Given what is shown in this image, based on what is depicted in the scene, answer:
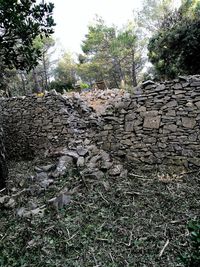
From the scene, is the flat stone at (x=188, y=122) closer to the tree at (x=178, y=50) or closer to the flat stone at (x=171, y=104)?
the flat stone at (x=171, y=104)

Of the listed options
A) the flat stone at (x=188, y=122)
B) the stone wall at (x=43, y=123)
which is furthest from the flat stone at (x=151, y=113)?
the stone wall at (x=43, y=123)

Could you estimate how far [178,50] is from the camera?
8.95 meters

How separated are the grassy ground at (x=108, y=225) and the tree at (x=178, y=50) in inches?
233

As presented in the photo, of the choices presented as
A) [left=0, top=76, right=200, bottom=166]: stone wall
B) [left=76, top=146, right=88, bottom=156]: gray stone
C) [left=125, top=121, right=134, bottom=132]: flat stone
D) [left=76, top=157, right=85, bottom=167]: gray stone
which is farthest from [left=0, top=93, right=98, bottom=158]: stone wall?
[left=125, top=121, right=134, bottom=132]: flat stone

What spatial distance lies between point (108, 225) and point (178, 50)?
8058 mm

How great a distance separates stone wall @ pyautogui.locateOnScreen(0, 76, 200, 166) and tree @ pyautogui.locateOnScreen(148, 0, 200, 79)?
4.68 metres

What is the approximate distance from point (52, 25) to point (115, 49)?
13576 mm

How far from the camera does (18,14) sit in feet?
12.1

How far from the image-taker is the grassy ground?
284 cm

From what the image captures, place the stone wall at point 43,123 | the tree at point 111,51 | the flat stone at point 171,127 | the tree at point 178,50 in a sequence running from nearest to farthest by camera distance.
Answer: the flat stone at point 171,127 < the stone wall at point 43,123 < the tree at point 178,50 < the tree at point 111,51

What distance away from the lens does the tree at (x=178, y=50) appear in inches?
328

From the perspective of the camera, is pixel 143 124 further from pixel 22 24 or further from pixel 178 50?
pixel 178 50

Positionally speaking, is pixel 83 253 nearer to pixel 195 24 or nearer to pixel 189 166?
pixel 189 166

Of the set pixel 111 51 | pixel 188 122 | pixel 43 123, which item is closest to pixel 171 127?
pixel 188 122
